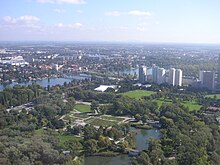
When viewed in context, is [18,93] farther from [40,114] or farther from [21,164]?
[21,164]

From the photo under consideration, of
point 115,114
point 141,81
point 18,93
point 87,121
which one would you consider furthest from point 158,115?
point 141,81

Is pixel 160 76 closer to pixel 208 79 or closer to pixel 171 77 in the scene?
pixel 171 77

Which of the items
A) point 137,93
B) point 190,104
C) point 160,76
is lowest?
point 190,104

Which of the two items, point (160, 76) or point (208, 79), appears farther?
point (160, 76)

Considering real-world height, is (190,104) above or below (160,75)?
below

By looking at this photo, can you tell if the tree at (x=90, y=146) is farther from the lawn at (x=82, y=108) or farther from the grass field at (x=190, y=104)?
the grass field at (x=190, y=104)

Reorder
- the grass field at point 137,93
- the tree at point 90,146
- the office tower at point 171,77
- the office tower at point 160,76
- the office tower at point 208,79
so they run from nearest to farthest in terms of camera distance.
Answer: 1. the tree at point 90,146
2. the grass field at point 137,93
3. the office tower at point 208,79
4. the office tower at point 171,77
5. the office tower at point 160,76

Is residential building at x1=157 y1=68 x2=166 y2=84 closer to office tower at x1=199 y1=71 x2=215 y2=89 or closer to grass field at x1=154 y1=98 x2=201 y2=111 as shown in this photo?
office tower at x1=199 y1=71 x2=215 y2=89

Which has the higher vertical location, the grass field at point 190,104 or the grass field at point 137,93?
the grass field at point 137,93

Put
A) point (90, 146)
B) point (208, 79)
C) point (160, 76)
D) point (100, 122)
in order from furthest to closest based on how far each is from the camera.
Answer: point (160, 76)
point (208, 79)
point (100, 122)
point (90, 146)

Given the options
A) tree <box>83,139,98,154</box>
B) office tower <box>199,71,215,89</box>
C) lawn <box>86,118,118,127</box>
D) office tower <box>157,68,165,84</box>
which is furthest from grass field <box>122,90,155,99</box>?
tree <box>83,139,98,154</box>

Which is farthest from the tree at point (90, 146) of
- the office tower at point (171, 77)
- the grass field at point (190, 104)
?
the office tower at point (171, 77)

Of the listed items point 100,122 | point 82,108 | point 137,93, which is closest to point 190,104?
point 137,93

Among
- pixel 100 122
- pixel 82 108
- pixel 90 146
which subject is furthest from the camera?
pixel 82 108
